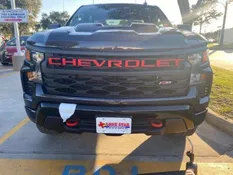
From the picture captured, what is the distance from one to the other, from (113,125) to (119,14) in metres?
2.26

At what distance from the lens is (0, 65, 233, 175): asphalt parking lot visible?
105 inches

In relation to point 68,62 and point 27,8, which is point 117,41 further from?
point 27,8

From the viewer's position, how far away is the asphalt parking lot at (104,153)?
105 inches

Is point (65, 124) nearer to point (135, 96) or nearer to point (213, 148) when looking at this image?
point (135, 96)

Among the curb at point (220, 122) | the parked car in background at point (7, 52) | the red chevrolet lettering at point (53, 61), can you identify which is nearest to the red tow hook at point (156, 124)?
the red chevrolet lettering at point (53, 61)

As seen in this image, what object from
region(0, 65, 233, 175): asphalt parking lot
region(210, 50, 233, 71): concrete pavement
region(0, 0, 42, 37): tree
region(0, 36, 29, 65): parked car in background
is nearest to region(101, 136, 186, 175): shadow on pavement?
region(0, 65, 233, 175): asphalt parking lot

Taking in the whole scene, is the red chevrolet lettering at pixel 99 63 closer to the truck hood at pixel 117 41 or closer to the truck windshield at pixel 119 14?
the truck hood at pixel 117 41

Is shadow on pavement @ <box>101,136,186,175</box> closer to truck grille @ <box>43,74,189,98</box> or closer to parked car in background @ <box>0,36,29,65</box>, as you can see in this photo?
truck grille @ <box>43,74,189,98</box>

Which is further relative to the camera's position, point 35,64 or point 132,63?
point 35,64

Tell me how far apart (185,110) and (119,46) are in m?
0.85

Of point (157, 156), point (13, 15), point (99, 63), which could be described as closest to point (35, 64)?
point (99, 63)

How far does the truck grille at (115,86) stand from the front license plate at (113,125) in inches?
8.4

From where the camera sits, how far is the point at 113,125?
2.22 m

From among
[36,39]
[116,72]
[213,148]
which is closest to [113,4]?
[36,39]
